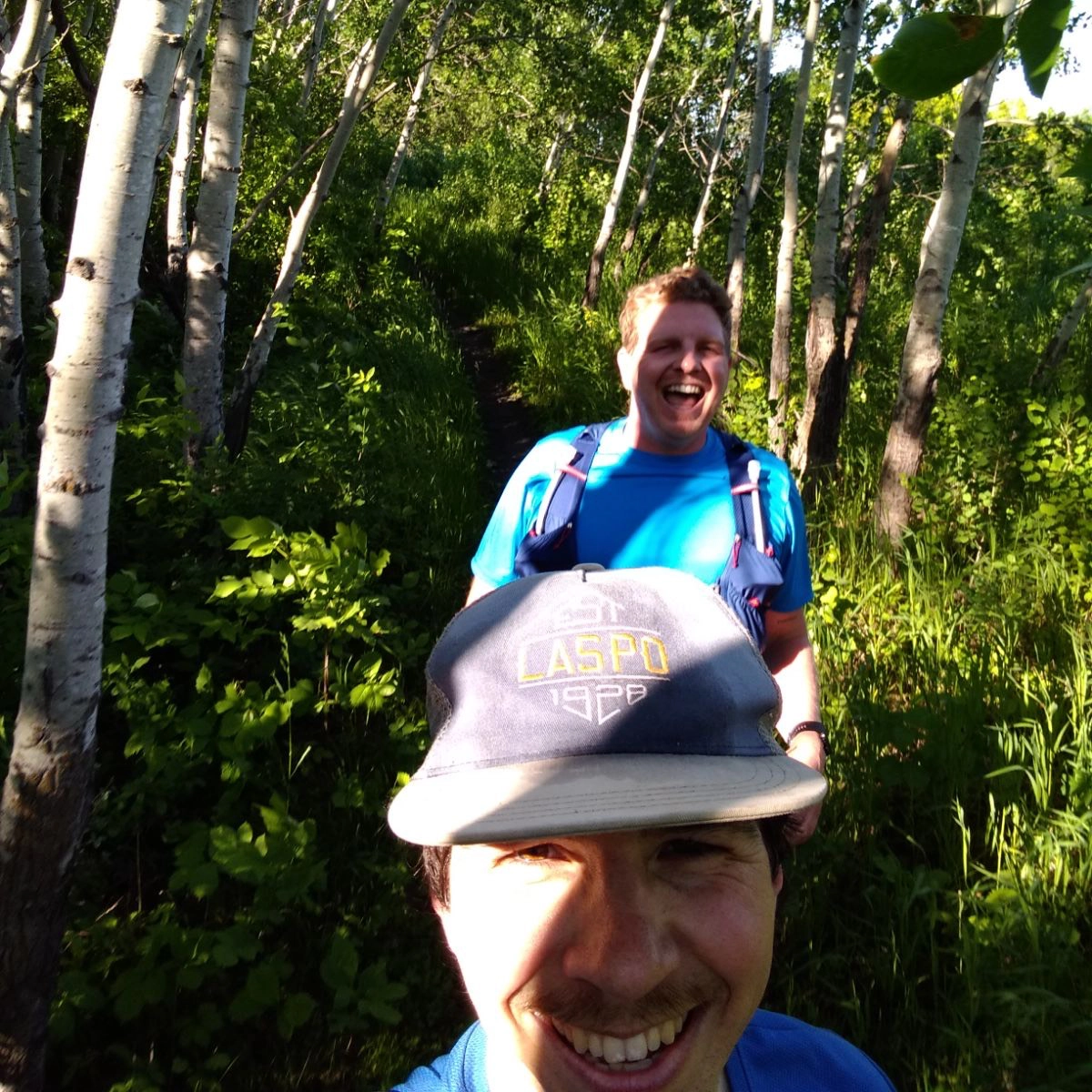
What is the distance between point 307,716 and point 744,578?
213 centimetres

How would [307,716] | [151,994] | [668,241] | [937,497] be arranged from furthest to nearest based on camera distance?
1. [668,241]
2. [937,497]
3. [307,716]
4. [151,994]

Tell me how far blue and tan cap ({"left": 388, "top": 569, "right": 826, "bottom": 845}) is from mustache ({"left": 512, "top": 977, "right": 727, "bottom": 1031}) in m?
0.15

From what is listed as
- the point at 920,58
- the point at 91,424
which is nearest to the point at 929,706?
the point at 91,424

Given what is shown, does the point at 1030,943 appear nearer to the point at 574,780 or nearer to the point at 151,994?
the point at 574,780

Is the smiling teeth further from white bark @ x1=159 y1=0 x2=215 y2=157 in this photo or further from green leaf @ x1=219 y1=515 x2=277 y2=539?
white bark @ x1=159 y1=0 x2=215 y2=157

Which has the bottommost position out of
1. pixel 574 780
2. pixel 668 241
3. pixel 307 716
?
pixel 307 716

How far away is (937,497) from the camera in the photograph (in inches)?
177

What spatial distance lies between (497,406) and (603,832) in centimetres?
861

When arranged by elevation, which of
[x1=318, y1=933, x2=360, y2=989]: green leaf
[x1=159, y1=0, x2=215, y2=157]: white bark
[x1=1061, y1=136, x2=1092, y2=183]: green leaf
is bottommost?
[x1=318, y1=933, x2=360, y2=989]: green leaf

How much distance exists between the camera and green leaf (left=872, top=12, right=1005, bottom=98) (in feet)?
1.58

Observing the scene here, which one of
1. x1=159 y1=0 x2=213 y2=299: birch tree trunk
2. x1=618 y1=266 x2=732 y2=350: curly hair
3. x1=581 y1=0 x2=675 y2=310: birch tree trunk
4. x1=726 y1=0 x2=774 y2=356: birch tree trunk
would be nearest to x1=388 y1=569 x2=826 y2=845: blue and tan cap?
x1=618 y1=266 x2=732 y2=350: curly hair

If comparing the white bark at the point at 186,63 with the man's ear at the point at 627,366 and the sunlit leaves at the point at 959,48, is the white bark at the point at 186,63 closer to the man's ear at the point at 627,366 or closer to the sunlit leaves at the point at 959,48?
the man's ear at the point at 627,366

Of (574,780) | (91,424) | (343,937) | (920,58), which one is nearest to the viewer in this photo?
(920,58)

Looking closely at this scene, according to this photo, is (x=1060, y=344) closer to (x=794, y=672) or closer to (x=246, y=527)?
(x=794, y=672)
